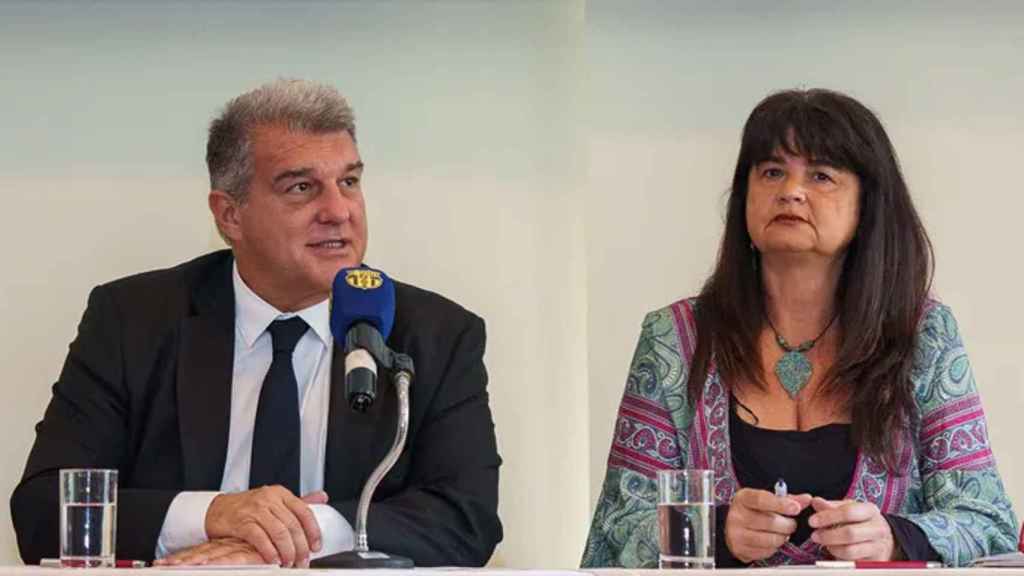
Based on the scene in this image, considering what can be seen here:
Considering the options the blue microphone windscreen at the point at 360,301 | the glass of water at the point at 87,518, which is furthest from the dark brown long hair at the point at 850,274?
the glass of water at the point at 87,518

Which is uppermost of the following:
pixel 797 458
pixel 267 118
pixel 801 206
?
pixel 267 118

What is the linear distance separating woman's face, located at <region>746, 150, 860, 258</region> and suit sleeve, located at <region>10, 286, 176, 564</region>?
1.31 m

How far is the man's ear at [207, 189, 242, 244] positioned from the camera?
142 inches

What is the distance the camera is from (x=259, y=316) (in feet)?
11.4

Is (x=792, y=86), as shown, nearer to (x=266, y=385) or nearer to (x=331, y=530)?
(x=266, y=385)

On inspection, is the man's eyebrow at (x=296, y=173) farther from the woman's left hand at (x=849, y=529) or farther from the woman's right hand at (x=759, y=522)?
the woman's left hand at (x=849, y=529)

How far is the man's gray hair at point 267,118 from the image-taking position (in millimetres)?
3516

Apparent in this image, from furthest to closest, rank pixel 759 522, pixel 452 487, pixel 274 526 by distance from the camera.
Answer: pixel 452 487 → pixel 759 522 → pixel 274 526

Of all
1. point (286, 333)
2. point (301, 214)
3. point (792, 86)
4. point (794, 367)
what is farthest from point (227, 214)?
point (792, 86)

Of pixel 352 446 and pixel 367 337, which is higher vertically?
pixel 367 337

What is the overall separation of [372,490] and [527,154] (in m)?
1.75

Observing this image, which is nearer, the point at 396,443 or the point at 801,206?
the point at 396,443

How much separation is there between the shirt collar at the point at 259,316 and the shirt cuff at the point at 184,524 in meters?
0.47

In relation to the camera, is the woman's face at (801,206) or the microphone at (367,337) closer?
the microphone at (367,337)
